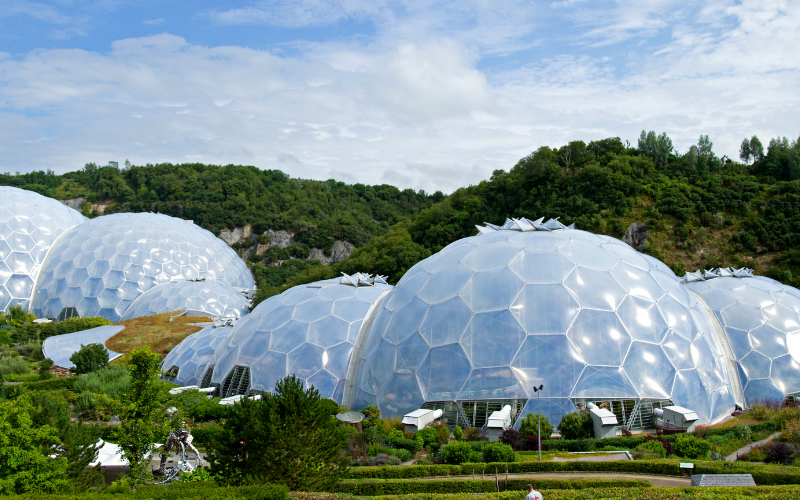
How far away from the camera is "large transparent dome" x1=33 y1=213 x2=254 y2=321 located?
4447 centimetres

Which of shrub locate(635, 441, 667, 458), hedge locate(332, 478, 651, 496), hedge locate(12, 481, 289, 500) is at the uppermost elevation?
hedge locate(12, 481, 289, 500)

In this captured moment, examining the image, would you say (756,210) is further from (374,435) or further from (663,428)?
(374,435)

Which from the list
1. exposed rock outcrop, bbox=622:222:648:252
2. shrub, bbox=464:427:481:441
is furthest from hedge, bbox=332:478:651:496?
exposed rock outcrop, bbox=622:222:648:252

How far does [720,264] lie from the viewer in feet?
141

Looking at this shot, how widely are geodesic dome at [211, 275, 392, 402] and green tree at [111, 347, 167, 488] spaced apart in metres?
8.62

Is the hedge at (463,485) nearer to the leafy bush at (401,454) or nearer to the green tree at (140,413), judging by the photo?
the leafy bush at (401,454)

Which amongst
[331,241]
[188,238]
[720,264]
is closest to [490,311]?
[720,264]

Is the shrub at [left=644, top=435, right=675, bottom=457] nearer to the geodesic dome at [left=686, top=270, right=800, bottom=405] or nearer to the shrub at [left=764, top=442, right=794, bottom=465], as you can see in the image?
the shrub at [left=764, top=442, right=794, bottom=465]

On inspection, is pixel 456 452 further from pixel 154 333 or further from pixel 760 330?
pixel 154 333

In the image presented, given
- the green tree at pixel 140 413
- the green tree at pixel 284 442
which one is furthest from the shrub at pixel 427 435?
the green tree at pixel 140 413

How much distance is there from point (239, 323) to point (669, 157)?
47.9 meters

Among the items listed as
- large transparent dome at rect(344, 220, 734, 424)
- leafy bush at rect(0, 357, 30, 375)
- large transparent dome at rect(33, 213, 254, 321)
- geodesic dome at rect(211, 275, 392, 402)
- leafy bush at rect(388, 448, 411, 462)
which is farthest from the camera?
large transparent dome at rect(33, 213, 254, 321)

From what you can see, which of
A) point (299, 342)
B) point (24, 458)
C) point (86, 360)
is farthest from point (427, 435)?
point (86, 360)

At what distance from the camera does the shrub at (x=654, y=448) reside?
14898 millimetres
